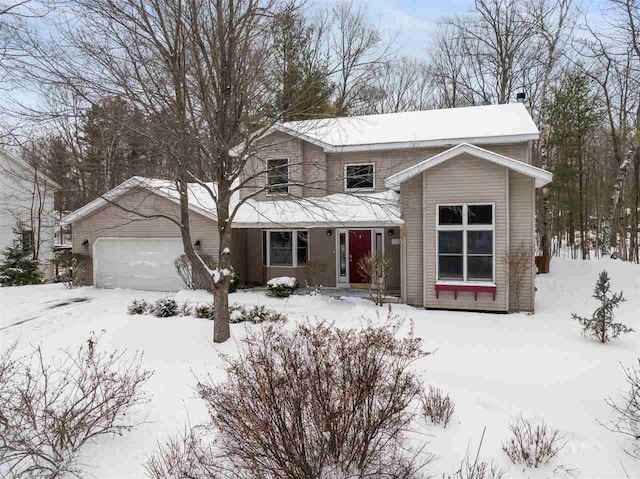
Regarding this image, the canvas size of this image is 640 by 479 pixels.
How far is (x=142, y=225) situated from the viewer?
49.9 ft

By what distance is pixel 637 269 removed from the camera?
48.1 ft

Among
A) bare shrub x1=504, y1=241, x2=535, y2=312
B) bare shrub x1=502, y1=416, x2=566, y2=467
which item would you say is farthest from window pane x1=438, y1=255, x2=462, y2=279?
bare shrub x1=502, y1=416, x2=566, y2=467

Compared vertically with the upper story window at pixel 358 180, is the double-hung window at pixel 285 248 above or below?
below

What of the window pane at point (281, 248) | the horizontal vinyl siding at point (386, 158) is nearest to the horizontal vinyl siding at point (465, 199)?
the horizontal vinyl siding at point (386, 158)

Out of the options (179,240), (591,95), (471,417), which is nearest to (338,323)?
(471,417)

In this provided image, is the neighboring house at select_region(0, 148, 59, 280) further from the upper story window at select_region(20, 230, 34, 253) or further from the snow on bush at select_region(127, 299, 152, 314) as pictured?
the snow on bush at select_region(127, 299, 152, 314)

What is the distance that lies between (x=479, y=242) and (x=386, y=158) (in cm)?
465

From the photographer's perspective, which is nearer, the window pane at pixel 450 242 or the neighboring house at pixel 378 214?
the neighboring house at pixel 378 214

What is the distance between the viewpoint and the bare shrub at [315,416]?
11.5 ft

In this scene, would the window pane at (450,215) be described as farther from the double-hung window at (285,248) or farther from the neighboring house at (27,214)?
the neighboring house at (27,214)

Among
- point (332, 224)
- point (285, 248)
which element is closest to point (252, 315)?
point (332, 224)

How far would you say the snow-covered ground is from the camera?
4383 mm

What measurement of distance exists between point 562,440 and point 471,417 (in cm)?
99

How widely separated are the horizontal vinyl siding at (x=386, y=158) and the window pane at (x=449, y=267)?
144 inches
